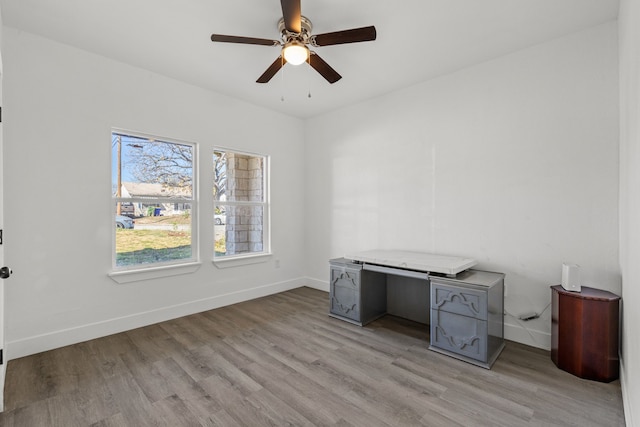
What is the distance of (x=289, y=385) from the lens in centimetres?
213

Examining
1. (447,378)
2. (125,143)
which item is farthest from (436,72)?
(125,143)

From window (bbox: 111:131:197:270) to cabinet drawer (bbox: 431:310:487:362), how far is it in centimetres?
280

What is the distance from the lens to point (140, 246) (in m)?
3.26

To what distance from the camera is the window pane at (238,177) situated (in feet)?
12.8

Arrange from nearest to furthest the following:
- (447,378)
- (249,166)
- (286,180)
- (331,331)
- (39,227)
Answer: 1. (447,378)
2. (39,227)
3. (331,331)
4. (249,166)
5. (286,180)

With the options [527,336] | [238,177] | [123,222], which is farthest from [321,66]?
[527,336]

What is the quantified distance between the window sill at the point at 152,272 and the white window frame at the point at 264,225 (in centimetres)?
32

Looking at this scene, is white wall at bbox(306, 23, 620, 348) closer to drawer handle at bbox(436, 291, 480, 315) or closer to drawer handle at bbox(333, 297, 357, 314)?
drawer handle at bbox(436, 291, 480, 315)

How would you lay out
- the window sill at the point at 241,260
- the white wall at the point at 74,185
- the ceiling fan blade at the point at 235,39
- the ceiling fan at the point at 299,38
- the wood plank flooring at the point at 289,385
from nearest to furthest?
the wood plank flooring at the point at 289,385 < the ceiling fan at the point at 299,38 < the ceiling fan blade at the point at 235,39 < the white wall at the point at 74,185 < the window sill at the point at 241,260

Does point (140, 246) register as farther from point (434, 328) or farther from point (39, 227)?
point (434, 328)

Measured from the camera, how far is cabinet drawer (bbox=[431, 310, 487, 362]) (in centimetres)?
238

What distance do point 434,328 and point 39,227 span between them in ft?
11.7

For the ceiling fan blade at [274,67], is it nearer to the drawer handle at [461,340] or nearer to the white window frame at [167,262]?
the white window frame at [167,262]

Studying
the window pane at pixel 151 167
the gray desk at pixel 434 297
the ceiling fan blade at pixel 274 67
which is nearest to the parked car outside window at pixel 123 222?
the window pane at pixel 151 167
